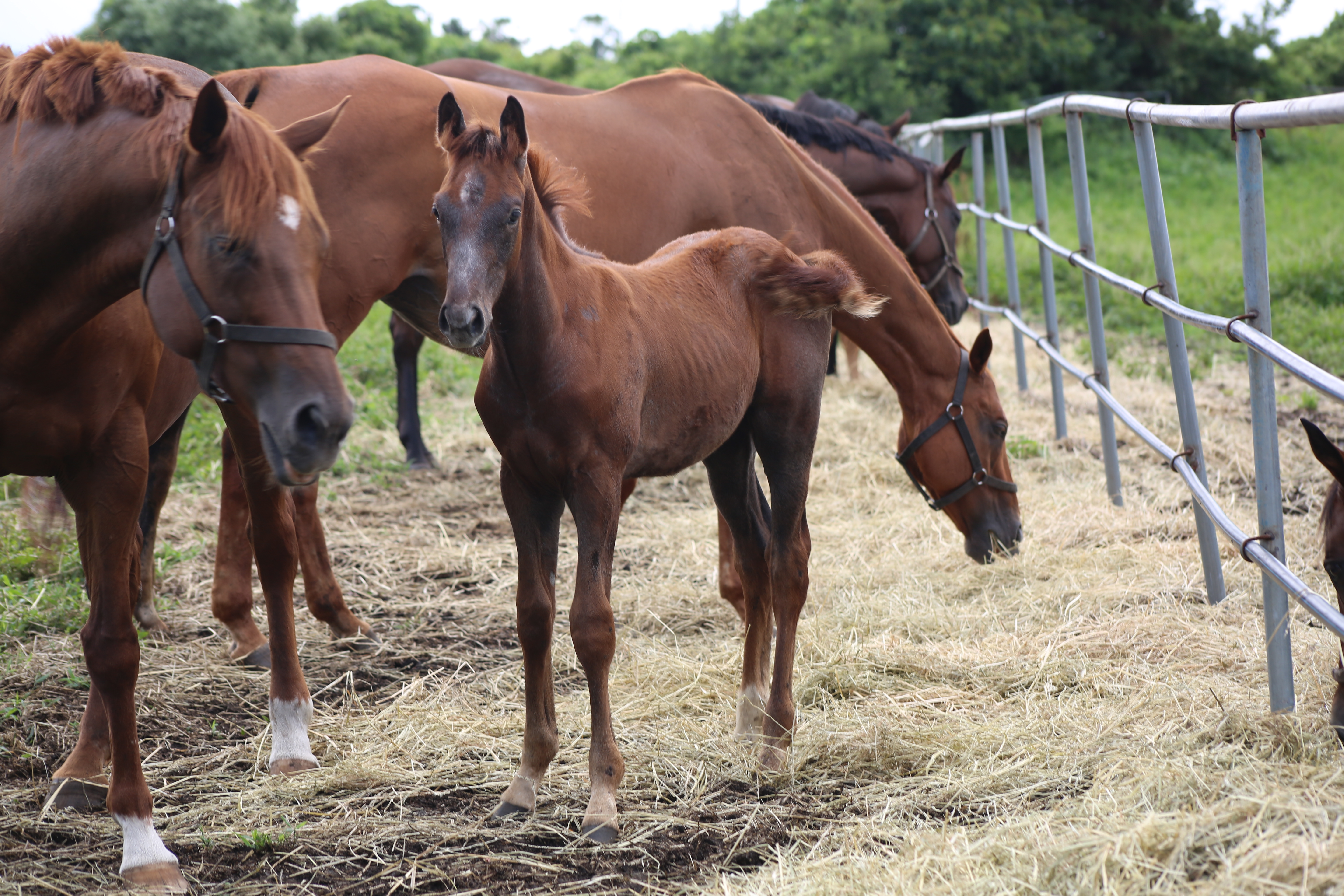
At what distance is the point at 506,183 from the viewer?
96.0 inches

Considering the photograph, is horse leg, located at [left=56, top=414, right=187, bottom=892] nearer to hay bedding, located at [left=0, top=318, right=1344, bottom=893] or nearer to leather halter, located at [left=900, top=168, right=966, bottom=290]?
hay bedding, located at [left=0, top=318, right=1344, bottom=893]

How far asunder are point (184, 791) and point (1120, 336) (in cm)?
842

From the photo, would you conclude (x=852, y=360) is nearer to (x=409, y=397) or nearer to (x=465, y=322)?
(x=409, y=397)

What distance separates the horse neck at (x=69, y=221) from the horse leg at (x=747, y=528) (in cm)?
172

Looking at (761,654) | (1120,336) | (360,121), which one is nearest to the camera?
A: (761,654)

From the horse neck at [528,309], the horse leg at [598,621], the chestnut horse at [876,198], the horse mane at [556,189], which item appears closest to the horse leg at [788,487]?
the horse leg at [598,621]

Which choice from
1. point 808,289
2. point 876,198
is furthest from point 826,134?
point 808,289

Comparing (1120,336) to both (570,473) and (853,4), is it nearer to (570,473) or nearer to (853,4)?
(570,473)

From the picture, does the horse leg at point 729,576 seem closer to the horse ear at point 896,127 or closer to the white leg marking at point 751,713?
the white leg marking at point 751,713

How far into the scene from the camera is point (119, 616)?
2537 millimetres

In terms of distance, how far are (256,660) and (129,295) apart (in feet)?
5.79

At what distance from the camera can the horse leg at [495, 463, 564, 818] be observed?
106 inches

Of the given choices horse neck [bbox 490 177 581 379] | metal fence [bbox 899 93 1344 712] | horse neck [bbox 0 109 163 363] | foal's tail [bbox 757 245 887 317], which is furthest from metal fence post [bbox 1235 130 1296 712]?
horse neck [bbox 0 109 163 363]

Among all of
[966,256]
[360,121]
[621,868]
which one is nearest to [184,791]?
[621,868]
